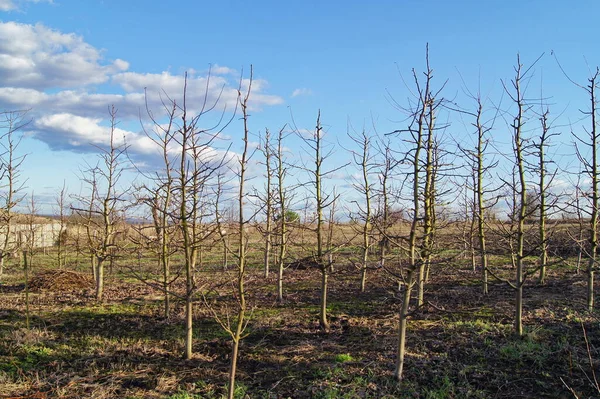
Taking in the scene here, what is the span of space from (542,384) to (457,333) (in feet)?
6.74

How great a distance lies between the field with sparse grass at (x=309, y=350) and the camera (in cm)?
545

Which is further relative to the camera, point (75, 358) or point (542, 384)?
point (75, 358)

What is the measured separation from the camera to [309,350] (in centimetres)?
699

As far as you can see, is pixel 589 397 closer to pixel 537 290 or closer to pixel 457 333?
pixel 457 333

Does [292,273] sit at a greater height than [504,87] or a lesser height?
lesser

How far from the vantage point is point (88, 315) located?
32.1ft

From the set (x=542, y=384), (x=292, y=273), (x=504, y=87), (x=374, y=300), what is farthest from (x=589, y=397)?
(x=292, y=273)

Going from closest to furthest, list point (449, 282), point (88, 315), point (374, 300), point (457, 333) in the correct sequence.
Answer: point (457, 333), point (88, 315), point (374, 300), point (449, 282)

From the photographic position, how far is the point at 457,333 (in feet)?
24.6

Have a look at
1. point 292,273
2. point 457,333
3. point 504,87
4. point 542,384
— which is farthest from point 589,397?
point 292,273

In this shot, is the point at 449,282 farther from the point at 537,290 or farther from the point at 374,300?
the point at 374,300

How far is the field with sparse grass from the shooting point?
545 centimetres

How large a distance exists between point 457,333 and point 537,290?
216 inches

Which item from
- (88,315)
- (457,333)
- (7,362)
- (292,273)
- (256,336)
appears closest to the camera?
(7,362)
